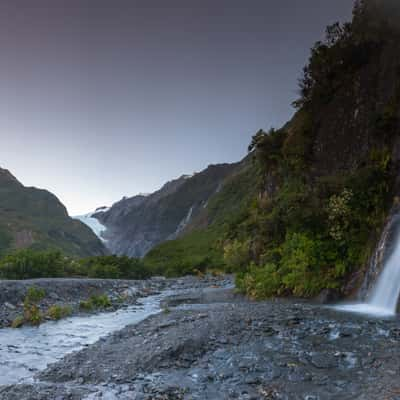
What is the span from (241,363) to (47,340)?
7295 mm

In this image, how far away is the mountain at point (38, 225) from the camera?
120m

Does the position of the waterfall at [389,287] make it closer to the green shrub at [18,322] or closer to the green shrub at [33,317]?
the green shrub at [33,317]

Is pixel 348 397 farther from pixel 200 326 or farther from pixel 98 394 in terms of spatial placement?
pixel 200 326

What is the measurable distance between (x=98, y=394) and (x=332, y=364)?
418 cm

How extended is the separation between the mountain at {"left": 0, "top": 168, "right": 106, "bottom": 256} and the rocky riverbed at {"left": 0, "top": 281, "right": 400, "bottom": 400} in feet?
344

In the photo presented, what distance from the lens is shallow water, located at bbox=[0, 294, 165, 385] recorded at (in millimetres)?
9078

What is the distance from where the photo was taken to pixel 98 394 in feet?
22.0

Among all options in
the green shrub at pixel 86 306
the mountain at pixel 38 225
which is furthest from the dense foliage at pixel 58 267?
the mountain at pixel 38 225

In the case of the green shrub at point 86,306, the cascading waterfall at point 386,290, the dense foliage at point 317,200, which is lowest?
the green shrub at point 86,306

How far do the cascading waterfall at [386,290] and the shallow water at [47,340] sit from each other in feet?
27.0

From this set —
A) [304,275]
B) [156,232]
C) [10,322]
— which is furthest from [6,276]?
[156,232]

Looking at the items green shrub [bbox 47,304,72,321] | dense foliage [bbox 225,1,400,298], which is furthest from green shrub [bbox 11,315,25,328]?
dense foliage [bbox 225,1,400,298]

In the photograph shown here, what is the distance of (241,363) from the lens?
24.9 ft

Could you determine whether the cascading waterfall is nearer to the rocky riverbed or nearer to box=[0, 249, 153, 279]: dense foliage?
the rocky riverbed
